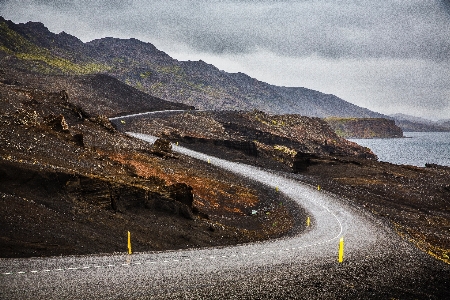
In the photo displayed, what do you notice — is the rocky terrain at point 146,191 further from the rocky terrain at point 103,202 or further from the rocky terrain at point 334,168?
the rocky terrain at point 334,168

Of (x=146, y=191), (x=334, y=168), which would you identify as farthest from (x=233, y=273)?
(x=334, y=168)

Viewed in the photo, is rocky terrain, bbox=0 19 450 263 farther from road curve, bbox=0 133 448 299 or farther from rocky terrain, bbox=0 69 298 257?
road curve, bbox=0 133 448 299

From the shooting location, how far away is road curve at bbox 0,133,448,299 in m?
12.5

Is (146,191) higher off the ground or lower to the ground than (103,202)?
higher

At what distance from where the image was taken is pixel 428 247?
2550 centimetres

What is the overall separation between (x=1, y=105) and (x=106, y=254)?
101ft

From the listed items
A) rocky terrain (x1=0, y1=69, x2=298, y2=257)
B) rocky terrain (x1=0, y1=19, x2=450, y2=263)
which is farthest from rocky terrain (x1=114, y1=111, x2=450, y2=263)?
rocky terrain (x1=0, y1=69, x2=298, y2=257)

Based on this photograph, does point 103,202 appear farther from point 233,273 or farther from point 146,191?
point 233,273

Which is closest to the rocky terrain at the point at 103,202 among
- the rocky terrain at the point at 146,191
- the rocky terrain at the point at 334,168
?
the rocky terrain at the point at 146,191

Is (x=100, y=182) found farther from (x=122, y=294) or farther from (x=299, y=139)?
(x=299, y=139)

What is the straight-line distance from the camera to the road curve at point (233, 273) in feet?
40.9

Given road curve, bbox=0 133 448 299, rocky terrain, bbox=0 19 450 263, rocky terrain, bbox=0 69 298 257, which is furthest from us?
rocky terrain, bbox=0 19 450 263

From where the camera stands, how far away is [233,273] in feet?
49.4

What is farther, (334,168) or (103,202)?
(334,168)
